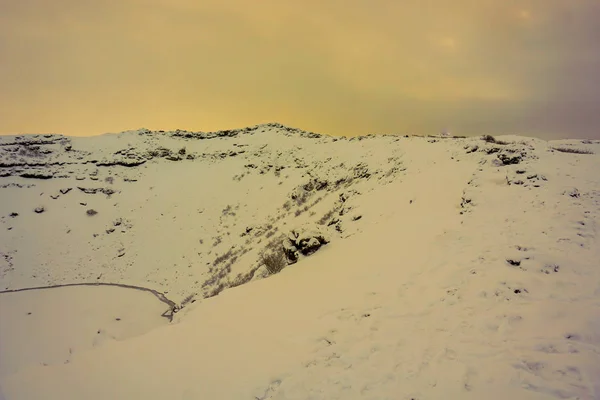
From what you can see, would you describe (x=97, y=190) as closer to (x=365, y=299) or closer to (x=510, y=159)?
(x=365, y=299)

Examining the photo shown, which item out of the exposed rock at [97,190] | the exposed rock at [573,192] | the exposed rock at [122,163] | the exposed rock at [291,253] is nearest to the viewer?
the exposed rock at [573,192]

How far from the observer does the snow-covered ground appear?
582 centimetres

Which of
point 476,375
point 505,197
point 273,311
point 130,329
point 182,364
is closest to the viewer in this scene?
point 476,375

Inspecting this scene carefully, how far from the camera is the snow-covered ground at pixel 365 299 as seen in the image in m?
5.82

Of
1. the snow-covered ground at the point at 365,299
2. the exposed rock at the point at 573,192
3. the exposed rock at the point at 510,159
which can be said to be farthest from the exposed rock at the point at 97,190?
the exposed rock at the point at 573,192

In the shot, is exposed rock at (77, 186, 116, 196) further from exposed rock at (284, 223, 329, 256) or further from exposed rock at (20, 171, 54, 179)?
exposed rock at (284, 223, 329, 256)

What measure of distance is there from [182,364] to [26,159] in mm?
60281

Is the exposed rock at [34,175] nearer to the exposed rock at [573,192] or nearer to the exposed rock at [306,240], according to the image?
the exposed rock at [306,240]

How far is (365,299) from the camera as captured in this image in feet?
29.0

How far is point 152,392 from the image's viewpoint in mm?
6379

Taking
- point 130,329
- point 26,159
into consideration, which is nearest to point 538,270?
point 130,329

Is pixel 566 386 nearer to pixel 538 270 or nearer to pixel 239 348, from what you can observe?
pixel 538 270

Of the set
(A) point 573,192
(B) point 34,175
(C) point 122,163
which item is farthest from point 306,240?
(B) point 34,175

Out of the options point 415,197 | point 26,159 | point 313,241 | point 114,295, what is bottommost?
point 114,295
